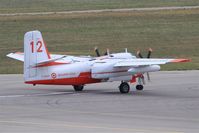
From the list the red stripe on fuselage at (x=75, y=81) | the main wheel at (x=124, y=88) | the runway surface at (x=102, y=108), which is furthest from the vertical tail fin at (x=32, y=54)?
the main wheel at (x=124, y=88)

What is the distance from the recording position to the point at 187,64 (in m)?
47.9

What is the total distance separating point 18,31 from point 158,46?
15.1 metres

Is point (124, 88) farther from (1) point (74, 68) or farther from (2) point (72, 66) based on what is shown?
(2) point (72, 66)

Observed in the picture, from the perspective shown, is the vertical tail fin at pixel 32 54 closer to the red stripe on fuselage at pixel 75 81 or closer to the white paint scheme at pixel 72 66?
the white paint scheme at pixel 72 66

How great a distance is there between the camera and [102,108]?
94.0 feet

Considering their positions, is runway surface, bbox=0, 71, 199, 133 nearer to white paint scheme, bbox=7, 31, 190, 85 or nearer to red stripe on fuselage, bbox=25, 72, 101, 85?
red stripe on fuselage, bbox=25, 72, 101, 85

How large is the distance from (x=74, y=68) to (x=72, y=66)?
0.13 m

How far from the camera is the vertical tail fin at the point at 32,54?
33719mm

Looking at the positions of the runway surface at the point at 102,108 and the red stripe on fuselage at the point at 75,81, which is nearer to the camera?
the runway surface at the point at 102,108

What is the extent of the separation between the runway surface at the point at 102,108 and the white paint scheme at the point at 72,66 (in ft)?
2.71

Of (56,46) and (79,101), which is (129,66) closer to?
(79,101)

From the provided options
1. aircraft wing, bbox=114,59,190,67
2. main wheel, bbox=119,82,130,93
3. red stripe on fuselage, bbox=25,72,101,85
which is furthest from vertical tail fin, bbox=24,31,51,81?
main wheel, bbox=119,82,130,93

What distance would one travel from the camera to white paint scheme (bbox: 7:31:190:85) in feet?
111

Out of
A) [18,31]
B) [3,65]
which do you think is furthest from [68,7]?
[3,65]
